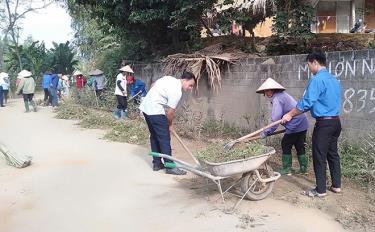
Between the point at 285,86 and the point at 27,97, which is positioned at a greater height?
the point at 285,86

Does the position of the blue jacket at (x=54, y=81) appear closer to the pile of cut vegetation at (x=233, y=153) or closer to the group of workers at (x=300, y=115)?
the group of workers at (x=300, y=115)

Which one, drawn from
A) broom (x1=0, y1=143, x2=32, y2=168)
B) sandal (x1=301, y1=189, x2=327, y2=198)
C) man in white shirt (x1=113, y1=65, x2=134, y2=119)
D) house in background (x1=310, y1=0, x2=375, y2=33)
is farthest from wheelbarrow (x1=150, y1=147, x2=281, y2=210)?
house in background (x1=310, y1=0, x2=375, y2=33)

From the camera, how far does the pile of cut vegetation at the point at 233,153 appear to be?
540 cm

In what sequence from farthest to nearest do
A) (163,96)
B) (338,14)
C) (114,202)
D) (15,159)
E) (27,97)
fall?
(338,14)
(27,97)
(15,159)
(163,96)
(114,202)

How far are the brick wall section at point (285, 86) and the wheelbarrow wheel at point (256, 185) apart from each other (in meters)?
2.26

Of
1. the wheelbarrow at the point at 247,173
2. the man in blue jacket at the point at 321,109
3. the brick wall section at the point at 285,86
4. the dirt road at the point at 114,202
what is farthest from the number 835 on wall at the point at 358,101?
the dirt road at the point at 114,202

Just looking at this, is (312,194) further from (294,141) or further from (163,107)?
(163,107)

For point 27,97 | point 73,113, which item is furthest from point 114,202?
point 27,97

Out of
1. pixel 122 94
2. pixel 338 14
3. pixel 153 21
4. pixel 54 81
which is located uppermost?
pixel 338 14

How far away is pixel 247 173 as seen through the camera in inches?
218

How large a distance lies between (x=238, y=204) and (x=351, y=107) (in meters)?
2.95

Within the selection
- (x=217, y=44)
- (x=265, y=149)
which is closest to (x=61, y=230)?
(x=265, y=149)

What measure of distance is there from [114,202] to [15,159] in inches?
120

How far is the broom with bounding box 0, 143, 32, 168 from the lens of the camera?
8.09 meters
